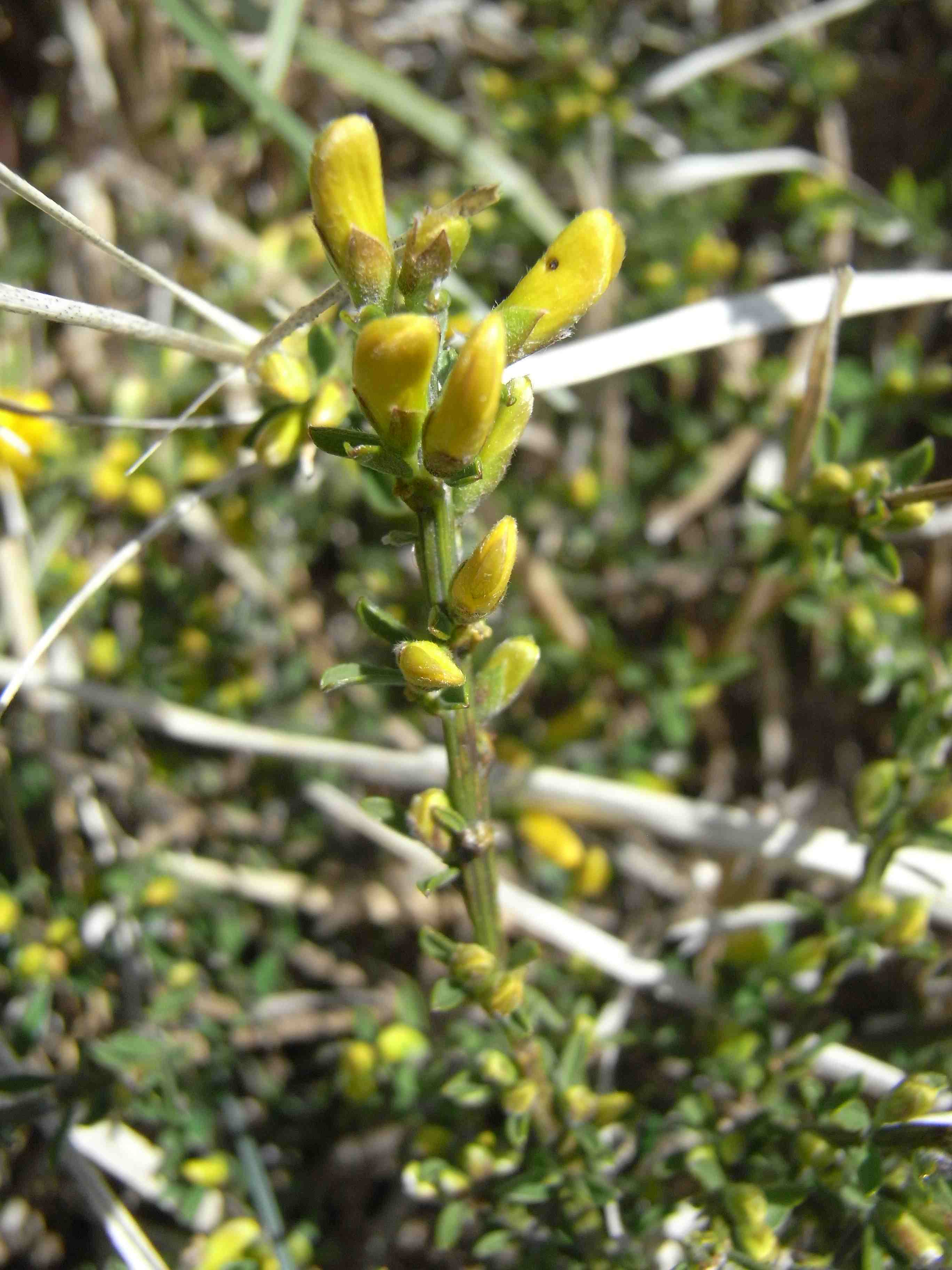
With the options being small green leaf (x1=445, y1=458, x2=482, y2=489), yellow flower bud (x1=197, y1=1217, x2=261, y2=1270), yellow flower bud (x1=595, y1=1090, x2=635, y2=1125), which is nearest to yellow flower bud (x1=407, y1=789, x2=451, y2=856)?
small green leaf (x1=445, y1=458, x2=482, y2=489)

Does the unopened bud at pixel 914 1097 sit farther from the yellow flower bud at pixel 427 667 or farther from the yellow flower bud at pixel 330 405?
the yellow flower bud at pixel 330 405

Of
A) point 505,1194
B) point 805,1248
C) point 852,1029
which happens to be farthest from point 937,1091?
point 852,1029

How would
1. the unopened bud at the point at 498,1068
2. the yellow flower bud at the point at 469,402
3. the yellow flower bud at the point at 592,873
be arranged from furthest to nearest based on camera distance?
the yellow flower bud at the point at 592,873, the unopened bud at the point at 498,1068, the yellow flower bud at the point at 469,402

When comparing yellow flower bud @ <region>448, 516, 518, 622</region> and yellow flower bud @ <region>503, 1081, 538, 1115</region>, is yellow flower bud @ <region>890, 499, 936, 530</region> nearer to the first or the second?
yellow flower bud @ <region>448, 516, 518, 622</region>

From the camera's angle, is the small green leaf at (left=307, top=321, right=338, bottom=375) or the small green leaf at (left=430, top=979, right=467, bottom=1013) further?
the small green leaf at (left=307, top=321, right=338, bottom=375)

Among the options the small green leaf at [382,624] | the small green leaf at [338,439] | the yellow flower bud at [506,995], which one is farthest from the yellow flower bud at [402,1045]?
the small green leaf at [338,439]

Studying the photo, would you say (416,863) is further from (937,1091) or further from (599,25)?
(599,25)
